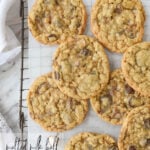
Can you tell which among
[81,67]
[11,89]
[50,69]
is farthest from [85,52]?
[11,89]

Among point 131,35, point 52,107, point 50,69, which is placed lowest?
point 52,107

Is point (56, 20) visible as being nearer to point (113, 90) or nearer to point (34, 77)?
point (34, 77)

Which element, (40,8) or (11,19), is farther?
(11,19)

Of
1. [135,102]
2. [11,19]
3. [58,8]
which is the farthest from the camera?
[11,19]

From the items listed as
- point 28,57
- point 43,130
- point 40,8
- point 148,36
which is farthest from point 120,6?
point 43,130

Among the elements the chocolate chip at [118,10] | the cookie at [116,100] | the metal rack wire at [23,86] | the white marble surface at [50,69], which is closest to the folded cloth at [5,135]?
the metal rack wire at [23,86]

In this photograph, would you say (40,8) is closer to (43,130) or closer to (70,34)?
(70,34)
